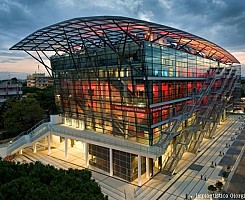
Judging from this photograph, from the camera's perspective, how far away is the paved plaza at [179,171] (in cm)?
2036

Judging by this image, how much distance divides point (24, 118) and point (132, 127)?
1094 inches

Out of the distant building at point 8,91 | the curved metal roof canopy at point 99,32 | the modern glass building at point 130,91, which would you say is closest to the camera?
the curved metal roof canopy at point 99,32

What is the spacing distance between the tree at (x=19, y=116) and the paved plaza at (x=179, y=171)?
→ 31.4ft

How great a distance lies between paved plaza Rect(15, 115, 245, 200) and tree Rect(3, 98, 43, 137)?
9.58 m

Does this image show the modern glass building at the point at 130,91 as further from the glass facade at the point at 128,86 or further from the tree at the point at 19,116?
the tree at the point at 19,116

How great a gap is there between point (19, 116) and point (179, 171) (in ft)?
112

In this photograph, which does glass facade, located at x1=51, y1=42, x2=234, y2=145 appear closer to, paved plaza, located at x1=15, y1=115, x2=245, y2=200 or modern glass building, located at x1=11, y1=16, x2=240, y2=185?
modern glass building, located at x1=11, y1=16, x2=240, y2=185

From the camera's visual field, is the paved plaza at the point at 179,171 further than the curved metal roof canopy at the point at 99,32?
No

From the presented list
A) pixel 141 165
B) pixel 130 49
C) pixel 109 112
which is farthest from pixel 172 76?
pixel 141 165

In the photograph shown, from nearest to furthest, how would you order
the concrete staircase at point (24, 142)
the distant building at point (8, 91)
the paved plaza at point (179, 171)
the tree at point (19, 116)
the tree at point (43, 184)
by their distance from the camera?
the tree at point (43, 184) < the paved plaza at point (179, 171) < the concrete staircase at point (24, 142) < the tree at point (19, 116) < the distant building at point (8, 91)

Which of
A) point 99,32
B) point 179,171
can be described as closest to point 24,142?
point 99,32

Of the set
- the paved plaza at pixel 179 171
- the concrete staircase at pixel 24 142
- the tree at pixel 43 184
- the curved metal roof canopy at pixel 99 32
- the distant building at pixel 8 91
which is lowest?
the paved plaza at pixel 179 171

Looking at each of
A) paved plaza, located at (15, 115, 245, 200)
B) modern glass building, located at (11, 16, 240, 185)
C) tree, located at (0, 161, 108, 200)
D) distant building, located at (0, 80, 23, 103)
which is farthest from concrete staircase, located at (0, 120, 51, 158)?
distant building, located at (0, 80, 23, 103)

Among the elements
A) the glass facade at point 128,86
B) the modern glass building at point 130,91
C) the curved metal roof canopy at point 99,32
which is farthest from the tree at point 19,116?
the curved metal roof canopy at point 99,32
